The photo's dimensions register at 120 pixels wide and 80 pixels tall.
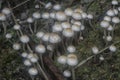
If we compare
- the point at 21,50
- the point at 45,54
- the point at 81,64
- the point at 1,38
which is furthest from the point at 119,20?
the point at 1,38

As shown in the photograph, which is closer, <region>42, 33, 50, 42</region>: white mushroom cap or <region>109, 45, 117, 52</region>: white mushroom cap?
<region>42, 33, 50, 42</region>: white mushroom cap

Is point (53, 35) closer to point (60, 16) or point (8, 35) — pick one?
point (60, 16)

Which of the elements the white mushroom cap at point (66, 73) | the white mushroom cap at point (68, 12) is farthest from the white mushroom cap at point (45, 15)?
the white mushroom cap at point (66, 73)

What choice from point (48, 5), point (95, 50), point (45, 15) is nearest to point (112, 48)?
point (95, 50)

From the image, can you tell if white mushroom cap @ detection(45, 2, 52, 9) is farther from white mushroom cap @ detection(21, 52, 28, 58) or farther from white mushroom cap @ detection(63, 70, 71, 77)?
white mushroom cap @ detection(63, 70, 71, 77)

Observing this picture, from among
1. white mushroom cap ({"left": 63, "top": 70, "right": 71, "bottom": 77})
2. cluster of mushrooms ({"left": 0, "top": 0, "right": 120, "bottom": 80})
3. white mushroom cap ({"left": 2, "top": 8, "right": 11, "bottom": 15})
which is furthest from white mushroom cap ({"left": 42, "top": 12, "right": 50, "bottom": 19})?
white mushroom cap ({"left": 63, "top": 70, "right": 71, "bottom": 77})

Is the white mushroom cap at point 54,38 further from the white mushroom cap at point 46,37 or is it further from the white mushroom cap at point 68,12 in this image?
the white mushroom cap at point 68,12

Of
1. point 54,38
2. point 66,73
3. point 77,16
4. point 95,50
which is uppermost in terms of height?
point 77,16

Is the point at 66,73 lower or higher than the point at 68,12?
lower

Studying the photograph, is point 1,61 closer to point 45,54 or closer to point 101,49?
point 45,54
